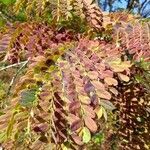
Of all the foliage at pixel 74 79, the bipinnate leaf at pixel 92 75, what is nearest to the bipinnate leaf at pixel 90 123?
the foliage at pixel 74 79

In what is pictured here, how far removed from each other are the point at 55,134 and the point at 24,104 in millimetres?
81

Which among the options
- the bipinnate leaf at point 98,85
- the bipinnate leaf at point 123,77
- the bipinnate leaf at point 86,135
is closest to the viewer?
the bipinnate leaf at point 86,135

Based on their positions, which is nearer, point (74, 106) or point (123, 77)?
point (74, 106)

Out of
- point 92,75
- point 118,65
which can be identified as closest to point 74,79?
point 92,75

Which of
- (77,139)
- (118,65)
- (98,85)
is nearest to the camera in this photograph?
(77,139)

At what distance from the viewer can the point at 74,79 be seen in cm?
90

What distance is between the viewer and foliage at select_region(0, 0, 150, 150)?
821 millimetres

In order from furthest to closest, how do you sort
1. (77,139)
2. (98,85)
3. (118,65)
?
(118,65)
(98,85)
(77,139)

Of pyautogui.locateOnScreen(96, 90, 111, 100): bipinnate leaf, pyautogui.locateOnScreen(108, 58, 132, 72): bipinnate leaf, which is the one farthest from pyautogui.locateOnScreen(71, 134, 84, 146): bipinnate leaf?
pyautogui.locateOnScreen(108, 58, 132, 72): bipinnate leaf

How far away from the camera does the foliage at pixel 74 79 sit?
821mm

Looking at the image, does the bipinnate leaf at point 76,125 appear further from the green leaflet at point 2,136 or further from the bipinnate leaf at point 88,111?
the green leaflet at point 2,136

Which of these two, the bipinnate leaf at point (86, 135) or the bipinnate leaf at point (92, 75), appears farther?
the bipinnate leaf at point (92, 75)

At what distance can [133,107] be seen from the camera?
1315 mm

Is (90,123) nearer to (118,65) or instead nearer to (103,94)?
(103,94)
